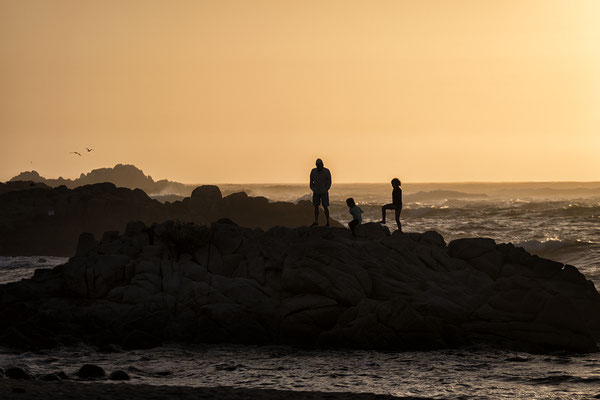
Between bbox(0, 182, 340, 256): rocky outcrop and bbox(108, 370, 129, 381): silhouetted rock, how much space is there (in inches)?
1435

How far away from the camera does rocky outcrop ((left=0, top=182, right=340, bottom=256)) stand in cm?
5459

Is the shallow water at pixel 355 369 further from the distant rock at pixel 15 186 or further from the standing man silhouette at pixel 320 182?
the distant rock at pixel 15 186

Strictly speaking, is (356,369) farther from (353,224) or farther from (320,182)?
(320,182)

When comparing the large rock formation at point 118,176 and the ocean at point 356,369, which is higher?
the large rock formation at point 118,176

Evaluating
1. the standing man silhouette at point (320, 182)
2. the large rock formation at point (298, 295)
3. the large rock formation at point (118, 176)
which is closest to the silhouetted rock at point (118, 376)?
the large rock formation at point (298, 295)

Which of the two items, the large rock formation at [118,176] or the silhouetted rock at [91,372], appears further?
the large rock formation at [118,176]

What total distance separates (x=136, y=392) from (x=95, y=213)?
4188 centimetres

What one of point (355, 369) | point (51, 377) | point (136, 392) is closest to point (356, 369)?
point (355, 369)

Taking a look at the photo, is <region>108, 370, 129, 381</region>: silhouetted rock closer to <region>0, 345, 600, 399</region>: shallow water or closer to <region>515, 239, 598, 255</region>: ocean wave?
<region>0, 345, 600, 399</region>: shallow water

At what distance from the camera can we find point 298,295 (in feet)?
79.7

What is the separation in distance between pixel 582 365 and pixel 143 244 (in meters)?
14.2

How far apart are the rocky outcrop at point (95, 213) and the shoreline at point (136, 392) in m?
38.0

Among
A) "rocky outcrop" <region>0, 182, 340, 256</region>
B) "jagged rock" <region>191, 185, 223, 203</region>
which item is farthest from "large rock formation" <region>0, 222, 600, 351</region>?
"jagged rock" <region>191, 185, 223, 203</region>

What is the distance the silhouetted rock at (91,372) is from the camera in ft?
59.9
